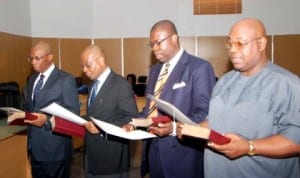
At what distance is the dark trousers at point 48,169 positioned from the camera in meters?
2.83

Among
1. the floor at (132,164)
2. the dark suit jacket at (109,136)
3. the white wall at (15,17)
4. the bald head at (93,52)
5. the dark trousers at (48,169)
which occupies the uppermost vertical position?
the white wall at (15,17)

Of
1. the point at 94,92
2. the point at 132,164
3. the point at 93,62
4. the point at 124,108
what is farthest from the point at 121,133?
the point at 132,164

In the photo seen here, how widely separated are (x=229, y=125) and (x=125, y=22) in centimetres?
597

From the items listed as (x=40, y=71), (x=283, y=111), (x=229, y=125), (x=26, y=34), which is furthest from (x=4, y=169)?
(x=26, y=34)

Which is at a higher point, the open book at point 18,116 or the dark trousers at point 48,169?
the open book at point 18,116

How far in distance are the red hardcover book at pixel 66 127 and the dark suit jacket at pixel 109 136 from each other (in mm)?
96

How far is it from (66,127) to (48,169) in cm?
46

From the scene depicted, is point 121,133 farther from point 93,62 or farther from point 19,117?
point 19,117

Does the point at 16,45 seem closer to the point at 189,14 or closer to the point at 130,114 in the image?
the point at 189,14

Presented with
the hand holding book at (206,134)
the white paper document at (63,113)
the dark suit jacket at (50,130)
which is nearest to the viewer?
the hand holding book at (206,134)

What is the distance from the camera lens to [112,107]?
259 cm

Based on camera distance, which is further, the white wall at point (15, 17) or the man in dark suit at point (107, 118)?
the white wall at point (15, 17)

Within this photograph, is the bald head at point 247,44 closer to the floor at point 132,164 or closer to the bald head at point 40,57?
the bald head at point 40,57

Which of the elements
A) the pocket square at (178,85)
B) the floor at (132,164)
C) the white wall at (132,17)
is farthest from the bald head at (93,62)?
the white wall at (132,17)
